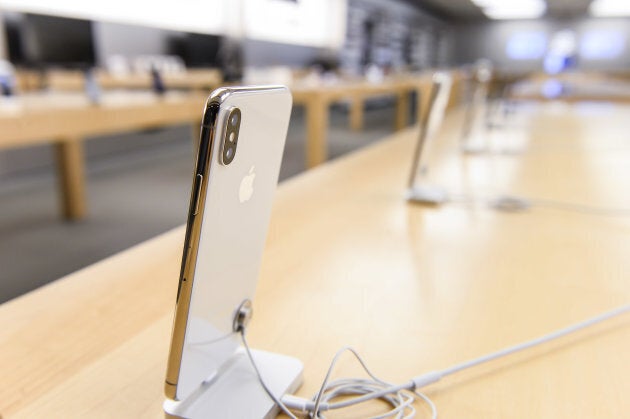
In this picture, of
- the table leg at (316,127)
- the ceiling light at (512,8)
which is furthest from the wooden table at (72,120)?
the ceiling light at (512,8)

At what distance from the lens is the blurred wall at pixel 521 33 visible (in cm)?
1523

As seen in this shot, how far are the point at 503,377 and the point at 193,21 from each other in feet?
21.5

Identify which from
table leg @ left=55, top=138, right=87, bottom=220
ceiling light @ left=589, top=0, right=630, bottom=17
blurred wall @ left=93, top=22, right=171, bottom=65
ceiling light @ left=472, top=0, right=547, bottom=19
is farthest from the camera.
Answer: ceiling light @ left=589, top=0, right=630, bottom=17

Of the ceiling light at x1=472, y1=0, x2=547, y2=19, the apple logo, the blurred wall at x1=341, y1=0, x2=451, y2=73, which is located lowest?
the apple logo

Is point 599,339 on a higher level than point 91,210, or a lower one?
higher

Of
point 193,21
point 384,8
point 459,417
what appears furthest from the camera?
point 384,8

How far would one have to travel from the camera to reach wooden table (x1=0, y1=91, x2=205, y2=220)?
1674 millimetres

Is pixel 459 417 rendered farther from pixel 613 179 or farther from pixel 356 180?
pixel 613 179

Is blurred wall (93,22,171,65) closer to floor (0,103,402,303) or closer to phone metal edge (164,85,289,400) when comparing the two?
floor (0,103,402,303)

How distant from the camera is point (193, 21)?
643 centimetres

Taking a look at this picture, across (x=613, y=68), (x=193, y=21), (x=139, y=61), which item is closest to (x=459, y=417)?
(x=139, y=61)

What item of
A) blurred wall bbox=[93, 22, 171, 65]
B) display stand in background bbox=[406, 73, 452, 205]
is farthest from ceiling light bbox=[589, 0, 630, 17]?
display stand in background bbox=[406, 73, 452, 205]

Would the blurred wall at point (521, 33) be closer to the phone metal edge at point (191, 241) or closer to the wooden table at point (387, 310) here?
the wooden table at point (387, 310)

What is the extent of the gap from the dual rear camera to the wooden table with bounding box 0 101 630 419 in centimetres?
23
